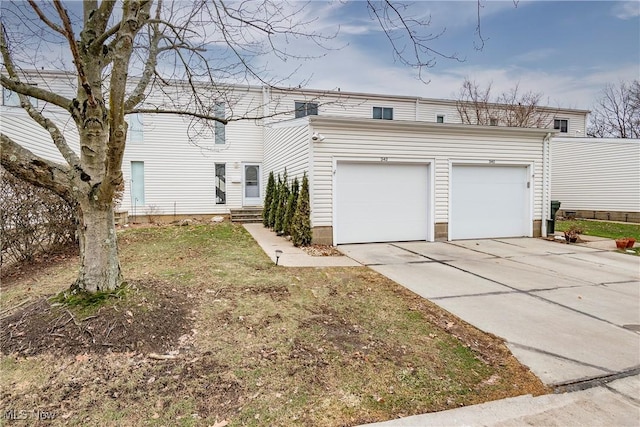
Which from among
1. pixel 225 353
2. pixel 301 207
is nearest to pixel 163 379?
pixel 225 353

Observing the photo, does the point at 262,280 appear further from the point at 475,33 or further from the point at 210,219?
the point at 210,219

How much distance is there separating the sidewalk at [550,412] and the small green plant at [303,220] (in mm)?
6351

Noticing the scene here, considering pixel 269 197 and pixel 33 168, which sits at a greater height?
pixel 33 168

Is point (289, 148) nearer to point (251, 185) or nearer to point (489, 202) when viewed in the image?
point (251, 185)

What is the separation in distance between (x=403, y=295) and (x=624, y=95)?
94.3 feet

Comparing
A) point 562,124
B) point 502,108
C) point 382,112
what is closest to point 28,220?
point 382,112

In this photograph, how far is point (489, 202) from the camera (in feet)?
33.9

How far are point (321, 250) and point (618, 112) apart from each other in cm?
2765

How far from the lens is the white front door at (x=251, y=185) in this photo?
15.1 meters

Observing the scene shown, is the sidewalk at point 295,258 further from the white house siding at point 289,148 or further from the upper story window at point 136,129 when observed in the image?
the upper story window at point 136,129

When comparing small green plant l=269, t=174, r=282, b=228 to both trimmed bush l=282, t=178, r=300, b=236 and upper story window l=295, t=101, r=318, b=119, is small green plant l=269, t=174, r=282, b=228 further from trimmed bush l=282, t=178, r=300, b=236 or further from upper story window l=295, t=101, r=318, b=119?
upper story window l=295, t=101, r=318, b=119

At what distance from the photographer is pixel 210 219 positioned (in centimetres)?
1460

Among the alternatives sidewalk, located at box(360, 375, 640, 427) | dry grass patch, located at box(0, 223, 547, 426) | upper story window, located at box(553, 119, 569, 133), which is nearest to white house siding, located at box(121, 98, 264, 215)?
dry grass patch, located at box(0, 223, 547, 426)

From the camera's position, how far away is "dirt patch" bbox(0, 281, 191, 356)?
3.07 meters
